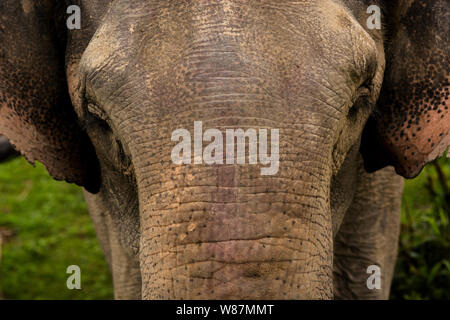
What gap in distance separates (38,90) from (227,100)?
0.92 m

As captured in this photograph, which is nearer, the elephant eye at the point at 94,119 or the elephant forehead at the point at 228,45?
the elephant forehead at the point at 228,45

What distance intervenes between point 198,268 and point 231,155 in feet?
0.87

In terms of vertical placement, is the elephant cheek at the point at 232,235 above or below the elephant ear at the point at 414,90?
below

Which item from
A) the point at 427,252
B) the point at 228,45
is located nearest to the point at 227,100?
the point at 228,45

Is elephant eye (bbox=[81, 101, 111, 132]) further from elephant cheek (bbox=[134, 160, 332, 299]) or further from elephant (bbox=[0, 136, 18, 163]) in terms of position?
elephant (bbox=[0, 136, 18, 163])

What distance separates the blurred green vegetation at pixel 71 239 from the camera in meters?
4.25

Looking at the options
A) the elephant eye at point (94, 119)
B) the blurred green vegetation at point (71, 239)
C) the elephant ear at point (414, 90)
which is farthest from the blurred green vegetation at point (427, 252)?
the elephant eye at point (94, 119)

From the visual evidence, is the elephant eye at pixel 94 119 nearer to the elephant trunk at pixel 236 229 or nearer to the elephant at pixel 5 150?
the elephant trunk at pixel 236 229

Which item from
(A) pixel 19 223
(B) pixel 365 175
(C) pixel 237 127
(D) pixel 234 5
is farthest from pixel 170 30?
(A) pixel 19 223

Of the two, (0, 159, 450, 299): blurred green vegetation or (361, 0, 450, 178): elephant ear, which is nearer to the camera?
(361, 0, 450, 178): elephant ear

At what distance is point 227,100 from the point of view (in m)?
1.73

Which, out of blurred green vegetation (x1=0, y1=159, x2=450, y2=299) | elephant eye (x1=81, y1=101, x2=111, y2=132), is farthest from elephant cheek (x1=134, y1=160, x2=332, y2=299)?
blurred green vegetation (x1=0, y1=159, x2=450, y2=299)

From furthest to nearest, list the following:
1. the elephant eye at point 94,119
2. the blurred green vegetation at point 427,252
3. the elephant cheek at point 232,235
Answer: the blurred green vegetation at point 427,252 → the elephant eye at point 94,119 → the elephant cheek at point 232,235

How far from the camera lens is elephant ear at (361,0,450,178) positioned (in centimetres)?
237
